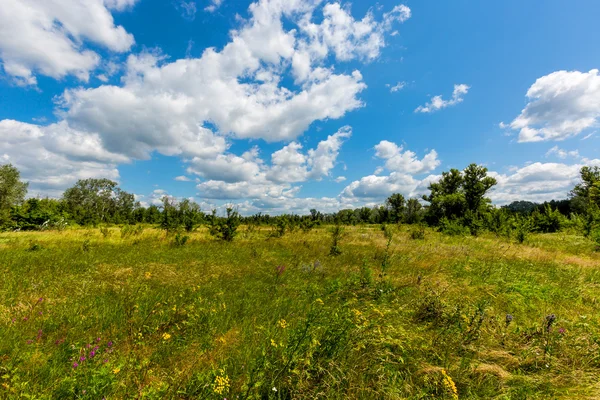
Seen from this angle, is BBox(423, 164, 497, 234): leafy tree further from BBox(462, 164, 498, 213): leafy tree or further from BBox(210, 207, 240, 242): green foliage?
BBox(210, 207, 240, 242): green foliage

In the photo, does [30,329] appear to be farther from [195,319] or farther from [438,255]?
[438,255]

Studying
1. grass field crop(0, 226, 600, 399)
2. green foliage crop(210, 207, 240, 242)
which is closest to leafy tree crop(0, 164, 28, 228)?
green foliage crop(210, 207, 240, 242)

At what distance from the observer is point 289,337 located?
9.23 ft

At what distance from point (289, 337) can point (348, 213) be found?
49566mm

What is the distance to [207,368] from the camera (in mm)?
2742

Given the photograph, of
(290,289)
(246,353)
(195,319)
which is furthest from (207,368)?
(290,289)

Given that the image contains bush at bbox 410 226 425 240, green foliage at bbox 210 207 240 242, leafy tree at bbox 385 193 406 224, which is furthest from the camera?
leafy tree at bbox 385 193 406 224

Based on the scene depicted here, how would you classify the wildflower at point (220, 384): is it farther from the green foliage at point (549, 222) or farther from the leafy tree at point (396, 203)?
the leafy tree at point (396, 203)

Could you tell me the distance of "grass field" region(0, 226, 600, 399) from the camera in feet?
7.91

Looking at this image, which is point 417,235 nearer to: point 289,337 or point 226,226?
point 226,226

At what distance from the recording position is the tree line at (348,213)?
65.0ft

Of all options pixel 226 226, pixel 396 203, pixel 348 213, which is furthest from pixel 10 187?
pixel 396 203

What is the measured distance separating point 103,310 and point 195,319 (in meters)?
1.89

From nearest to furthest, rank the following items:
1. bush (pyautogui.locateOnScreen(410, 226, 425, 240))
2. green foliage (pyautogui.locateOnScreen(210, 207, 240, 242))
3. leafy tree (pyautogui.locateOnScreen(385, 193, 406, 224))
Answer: green foliage (pyautogui.locateOnScreen(210, 207, 240, 242))
bush (pyautogui.locateOnScreen(410, 226, 425, 240))
leafy tree (pyautogui.locateOnScreen(385, 193, 406, 224))
